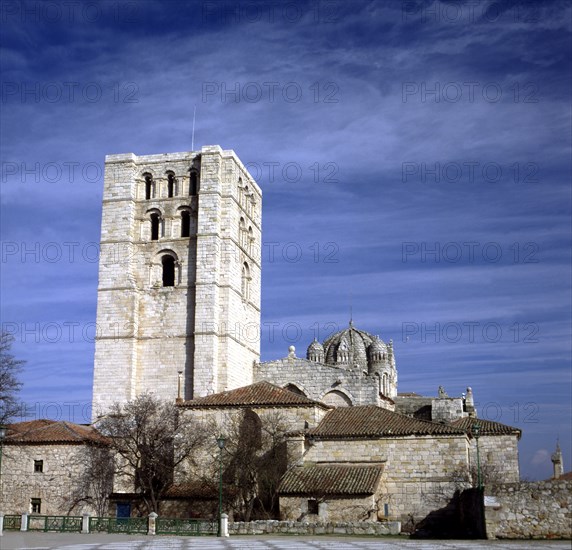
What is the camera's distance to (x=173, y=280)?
164 ft

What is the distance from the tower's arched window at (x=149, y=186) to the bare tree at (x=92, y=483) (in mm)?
17050

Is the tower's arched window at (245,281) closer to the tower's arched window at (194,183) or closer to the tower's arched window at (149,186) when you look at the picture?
the tower's arched window at (194,183)

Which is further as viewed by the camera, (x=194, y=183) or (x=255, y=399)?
(x=194, y=183)

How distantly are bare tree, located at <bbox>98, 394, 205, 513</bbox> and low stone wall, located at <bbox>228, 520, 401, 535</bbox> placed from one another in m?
7.58

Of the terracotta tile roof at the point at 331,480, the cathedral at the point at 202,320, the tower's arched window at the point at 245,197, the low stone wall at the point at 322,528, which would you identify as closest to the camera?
the low stone wall at the point at 322,528

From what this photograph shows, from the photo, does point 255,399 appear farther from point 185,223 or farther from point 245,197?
point 245,197

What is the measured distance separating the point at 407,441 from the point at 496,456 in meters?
11.4

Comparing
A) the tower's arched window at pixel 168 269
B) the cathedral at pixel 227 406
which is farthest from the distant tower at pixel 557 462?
the tower's arched window at pixel 168 269

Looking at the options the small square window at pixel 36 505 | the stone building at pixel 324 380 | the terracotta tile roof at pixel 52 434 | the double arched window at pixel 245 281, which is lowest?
the small square window at pixel 36 505

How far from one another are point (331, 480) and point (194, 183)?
22.4 metres

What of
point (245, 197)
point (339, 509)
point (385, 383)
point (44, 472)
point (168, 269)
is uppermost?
point (245, 197)

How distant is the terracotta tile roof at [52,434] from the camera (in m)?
40.2

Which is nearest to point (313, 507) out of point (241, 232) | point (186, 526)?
point (186, 526)

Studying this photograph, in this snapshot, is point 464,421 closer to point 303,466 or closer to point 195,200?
point 303,466
